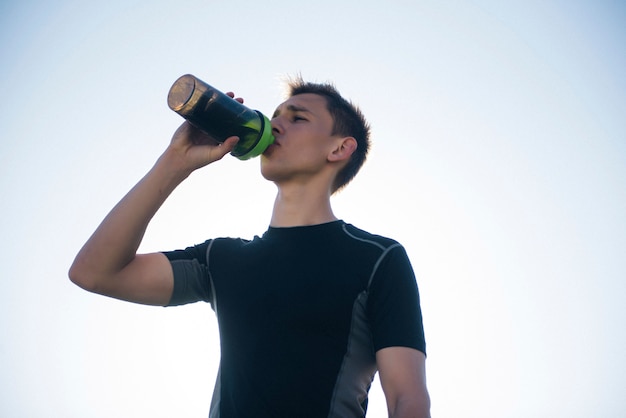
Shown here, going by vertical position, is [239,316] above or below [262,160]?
below

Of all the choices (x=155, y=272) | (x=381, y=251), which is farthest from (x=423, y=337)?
(x=155, y=272)

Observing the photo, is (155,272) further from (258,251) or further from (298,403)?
(298,403)

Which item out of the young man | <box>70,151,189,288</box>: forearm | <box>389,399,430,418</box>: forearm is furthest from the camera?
<box>70,151,189,288</box>: forearm

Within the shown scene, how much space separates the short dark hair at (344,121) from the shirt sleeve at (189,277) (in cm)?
82

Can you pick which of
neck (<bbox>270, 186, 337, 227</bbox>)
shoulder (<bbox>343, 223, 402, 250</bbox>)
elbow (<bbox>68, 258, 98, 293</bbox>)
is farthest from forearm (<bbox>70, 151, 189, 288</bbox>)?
shoulder (<bbox>343, 223, 402, 250</bbox>)

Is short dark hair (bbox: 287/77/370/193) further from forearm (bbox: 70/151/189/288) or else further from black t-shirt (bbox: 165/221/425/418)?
forearm (bbox: 70/151/189/288)

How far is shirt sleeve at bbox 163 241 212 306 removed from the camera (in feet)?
7.07

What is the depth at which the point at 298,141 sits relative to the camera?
2.44 metres

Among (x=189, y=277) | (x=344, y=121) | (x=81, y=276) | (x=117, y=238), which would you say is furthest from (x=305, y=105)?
(x=81, y=276)

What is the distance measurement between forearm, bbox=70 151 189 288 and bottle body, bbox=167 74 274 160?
0.31m

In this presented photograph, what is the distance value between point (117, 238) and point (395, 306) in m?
0.99

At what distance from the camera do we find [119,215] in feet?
6.68

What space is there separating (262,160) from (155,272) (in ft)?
2.10

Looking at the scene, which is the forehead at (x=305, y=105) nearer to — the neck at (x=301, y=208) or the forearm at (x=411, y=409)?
the neck at (x=301, y=208)
